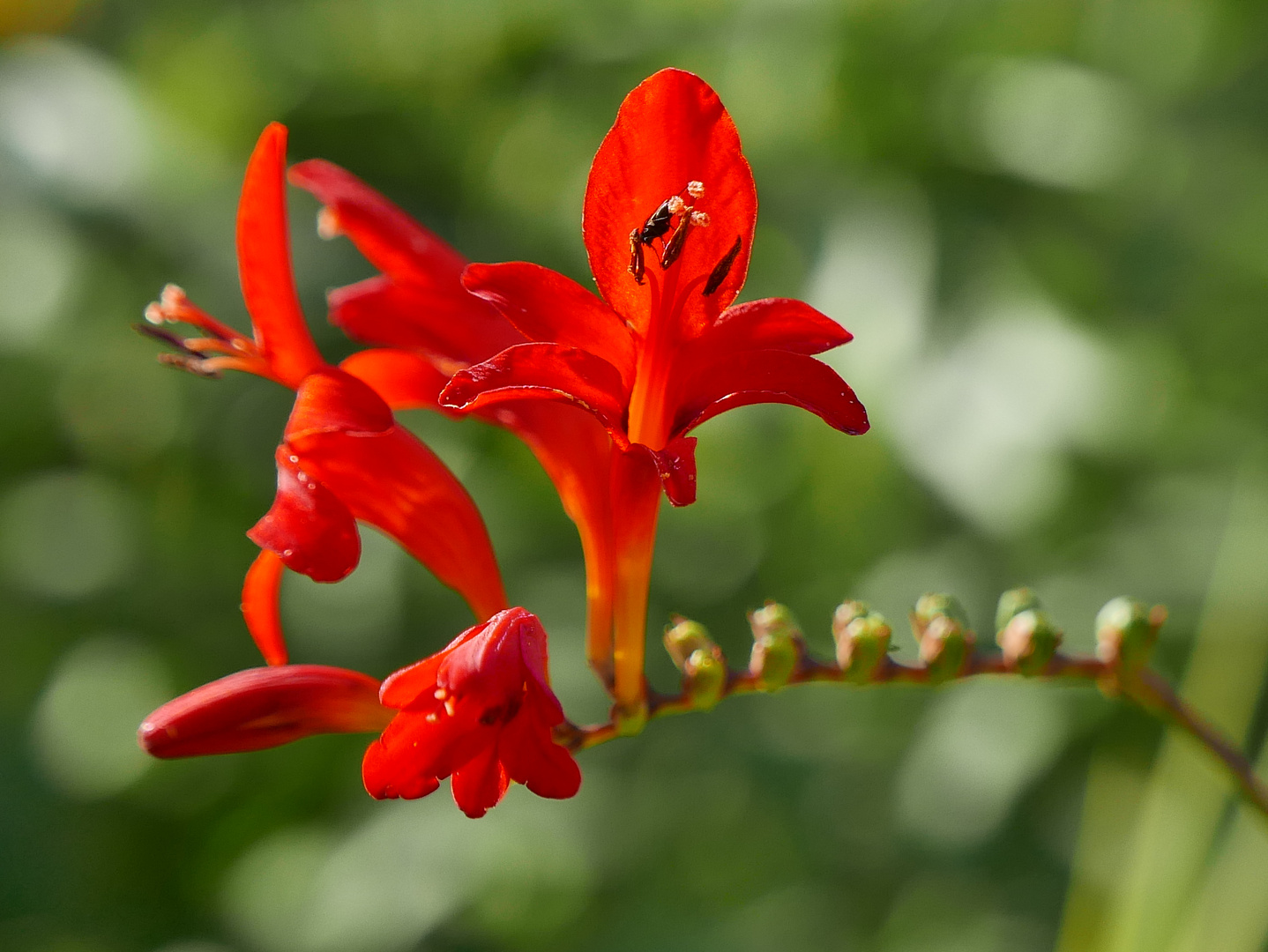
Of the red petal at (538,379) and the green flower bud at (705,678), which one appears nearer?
the red petal at (538,379)

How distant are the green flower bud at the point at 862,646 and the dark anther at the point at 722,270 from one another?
0.37 m

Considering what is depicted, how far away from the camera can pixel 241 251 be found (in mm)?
1098

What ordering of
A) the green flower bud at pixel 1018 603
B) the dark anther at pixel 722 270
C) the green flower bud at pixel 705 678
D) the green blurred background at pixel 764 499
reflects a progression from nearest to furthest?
1. the dark anther at pixel 722 270
2. the green flower bud at pixel 705 678
3. the green flower bud at pixel 1018 603
4. the green blurred background at pixel 764 499

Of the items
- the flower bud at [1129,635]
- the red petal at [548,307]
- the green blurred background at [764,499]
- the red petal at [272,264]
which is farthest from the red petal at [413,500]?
the green blurred background at [764,499]

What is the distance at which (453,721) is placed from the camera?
3.05 ft

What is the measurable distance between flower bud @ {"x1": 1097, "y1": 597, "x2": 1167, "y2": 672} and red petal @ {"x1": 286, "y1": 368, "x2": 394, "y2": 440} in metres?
0.78

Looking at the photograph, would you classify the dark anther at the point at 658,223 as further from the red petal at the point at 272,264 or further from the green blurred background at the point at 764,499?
the green blurred background at the point at 764,499

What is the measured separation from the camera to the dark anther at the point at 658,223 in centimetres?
96

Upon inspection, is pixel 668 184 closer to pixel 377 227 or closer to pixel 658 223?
pixel 658 223

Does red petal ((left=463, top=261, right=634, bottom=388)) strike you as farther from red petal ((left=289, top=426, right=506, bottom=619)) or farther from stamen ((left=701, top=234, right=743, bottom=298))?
red petal ((left=289, top=426, right=506, bottom=619))

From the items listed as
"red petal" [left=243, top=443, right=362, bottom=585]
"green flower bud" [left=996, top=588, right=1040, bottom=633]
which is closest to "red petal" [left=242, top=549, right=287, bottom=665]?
"red petal" [left=243, top=443, right=362, bottom=585]

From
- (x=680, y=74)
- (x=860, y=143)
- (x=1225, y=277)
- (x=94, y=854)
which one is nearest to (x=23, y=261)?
(x=94, y=854)

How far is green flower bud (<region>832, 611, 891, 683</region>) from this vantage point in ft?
3.72

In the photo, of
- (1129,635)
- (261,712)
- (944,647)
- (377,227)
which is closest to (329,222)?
(377,227)
